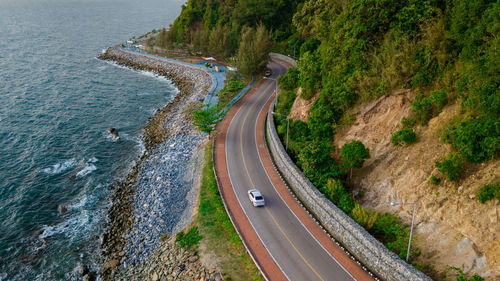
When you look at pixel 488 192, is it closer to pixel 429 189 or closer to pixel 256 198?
pixel 429 189

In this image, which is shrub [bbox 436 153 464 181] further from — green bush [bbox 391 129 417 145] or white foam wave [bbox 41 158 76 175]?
white foam wave [bbox 41 158 76 175]

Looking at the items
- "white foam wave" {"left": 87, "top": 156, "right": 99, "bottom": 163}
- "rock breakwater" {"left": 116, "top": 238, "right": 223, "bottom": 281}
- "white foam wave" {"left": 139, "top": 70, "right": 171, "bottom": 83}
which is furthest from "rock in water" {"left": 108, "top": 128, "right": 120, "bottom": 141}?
"white foam wave" {"left": 139, "top": 70, "right": 171, "bottom": 83}

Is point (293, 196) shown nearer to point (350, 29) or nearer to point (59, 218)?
point (350, 29)

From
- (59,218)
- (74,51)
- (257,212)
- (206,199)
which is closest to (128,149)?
(59,218)

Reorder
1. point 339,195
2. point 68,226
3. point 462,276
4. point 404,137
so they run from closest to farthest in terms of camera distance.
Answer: point 462,276 < point 404,137 < point 339,195 < point 68,226

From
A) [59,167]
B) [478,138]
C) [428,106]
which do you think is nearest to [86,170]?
[59,167]

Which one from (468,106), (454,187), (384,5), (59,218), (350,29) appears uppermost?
(384,5)
